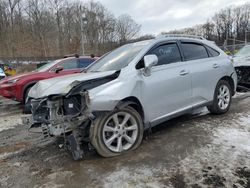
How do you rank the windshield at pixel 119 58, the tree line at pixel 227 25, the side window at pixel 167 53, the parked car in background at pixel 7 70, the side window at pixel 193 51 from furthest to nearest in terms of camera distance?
the tree line at pixel 227 25, the parked car in background at pixel 7 70, the side window at pixel 193 51, the side window at pixel 167 53, the windshield at pixel 119 58

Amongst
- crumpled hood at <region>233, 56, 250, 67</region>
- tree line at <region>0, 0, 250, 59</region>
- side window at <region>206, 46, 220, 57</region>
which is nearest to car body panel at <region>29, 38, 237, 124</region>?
side window at <region>206, 46, 220, 57</region>

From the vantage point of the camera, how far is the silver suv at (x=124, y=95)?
11.4 feet

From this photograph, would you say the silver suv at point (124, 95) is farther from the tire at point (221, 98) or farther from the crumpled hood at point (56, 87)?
the tire at point (221, 98)

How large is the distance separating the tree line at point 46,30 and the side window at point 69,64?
95.0 ft

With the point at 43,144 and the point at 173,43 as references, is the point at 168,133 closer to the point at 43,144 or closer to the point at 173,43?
the point at 173,43

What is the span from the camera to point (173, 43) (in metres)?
4.73

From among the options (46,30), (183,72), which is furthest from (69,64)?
(46,30)

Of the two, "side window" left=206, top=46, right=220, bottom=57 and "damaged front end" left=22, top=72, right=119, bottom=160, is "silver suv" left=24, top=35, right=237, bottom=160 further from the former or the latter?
"side window" left=206, top=46, right=220, bottom=57

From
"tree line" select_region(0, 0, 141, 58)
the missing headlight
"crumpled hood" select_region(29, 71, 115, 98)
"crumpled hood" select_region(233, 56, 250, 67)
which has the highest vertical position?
"tree line" select_region(0, 0, 141, 58)

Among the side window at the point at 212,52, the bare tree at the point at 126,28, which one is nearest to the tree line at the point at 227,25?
the bare tree at the point at 126,28

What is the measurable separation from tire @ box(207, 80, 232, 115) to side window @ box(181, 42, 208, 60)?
77 centimetres

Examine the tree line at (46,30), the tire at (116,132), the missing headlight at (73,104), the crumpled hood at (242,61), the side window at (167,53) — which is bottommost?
the tire at (116,132)

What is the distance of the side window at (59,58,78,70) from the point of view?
8.48 metres

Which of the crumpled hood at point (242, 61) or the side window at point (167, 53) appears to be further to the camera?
the crumpled hood at point (242, 61)
